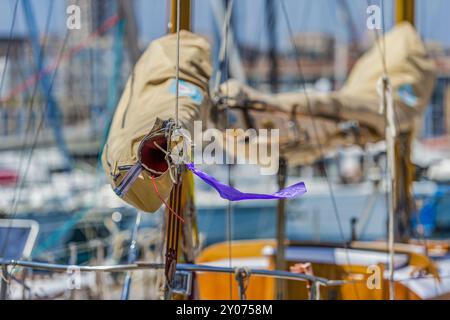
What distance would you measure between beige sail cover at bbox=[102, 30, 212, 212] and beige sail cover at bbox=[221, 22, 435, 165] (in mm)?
734

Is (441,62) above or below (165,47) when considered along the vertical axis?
above

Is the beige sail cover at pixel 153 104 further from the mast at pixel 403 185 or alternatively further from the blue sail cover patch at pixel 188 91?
the mast at pixel 403 185

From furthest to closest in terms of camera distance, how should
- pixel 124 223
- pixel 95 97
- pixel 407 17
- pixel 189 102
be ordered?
1. pixel 95 97
2. pixel 124 223
3. pixel 407 17
4. pixel 189 102

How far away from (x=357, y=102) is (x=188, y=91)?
A: 2714 mm

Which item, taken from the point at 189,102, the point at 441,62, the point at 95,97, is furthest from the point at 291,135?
the point at 441,62

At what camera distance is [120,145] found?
4445mm

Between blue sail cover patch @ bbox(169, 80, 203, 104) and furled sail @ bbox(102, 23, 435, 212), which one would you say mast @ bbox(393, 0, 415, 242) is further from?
blue sail cover patch @ bbox(169, 80, 203, 104)

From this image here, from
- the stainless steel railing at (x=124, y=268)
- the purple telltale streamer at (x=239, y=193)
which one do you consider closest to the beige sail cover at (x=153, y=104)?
the purple telltale streamer at (x=239, y=193)

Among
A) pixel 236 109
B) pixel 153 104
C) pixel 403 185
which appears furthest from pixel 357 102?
pixel 153 104

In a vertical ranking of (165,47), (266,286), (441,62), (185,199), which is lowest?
(266,286)

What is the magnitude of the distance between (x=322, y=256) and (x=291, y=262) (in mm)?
242

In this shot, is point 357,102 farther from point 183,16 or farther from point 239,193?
point 239,193

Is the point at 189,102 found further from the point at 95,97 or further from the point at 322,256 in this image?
the point at 95,97

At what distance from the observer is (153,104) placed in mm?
4957
